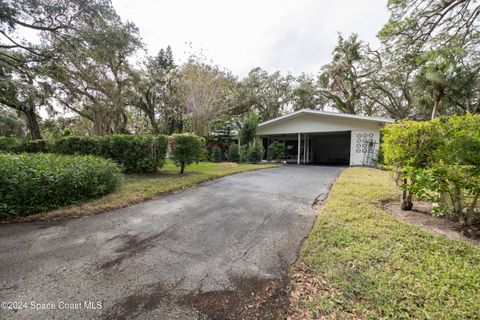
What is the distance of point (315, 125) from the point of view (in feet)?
47.2

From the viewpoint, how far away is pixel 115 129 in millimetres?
18609

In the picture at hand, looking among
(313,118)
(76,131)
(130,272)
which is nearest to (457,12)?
(313,118)

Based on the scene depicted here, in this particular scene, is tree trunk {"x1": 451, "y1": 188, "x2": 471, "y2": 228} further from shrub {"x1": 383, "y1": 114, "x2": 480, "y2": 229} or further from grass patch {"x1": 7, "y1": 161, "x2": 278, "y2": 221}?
grass patch {"x1": 7, "y1": 161, "x2": 278, "y2": 221}

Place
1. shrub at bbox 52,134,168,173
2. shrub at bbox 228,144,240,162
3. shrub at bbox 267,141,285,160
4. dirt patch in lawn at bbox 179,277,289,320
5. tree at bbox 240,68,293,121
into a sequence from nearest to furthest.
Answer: dirt patch in lawn at bbox 179,277,289,320, shrub at bbox 52,134,168,173, shrub at bbox 228,144,240,162, shrub at bbox 267,141,285,160, tree at bbox 240,68,293,121

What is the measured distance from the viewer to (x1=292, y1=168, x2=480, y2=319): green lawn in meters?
1.72

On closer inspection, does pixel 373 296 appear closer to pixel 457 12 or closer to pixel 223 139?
pixel 457 12

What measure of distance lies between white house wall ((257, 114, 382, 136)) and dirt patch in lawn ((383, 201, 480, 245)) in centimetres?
975

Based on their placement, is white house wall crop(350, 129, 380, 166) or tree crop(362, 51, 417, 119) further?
tree crop(362, 51, 417, 119)

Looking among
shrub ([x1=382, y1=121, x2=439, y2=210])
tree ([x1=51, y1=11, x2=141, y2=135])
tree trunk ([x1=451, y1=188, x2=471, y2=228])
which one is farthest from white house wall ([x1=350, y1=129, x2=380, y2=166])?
tree ([x1=51, y1=11, x2=141, y2=135])

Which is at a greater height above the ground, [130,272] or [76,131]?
[76,131]

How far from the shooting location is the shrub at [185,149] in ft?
25.5

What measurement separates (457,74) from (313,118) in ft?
25.5

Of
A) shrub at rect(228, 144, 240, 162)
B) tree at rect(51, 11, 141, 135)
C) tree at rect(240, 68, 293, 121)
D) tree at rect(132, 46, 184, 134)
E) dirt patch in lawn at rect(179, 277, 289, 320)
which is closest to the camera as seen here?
dirt patch in lawn at rect(179, 277, 289, 320)

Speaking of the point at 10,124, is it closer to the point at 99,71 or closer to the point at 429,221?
the point at 99,71
